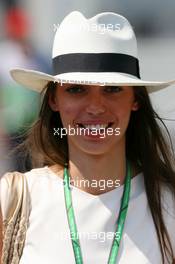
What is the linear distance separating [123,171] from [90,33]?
0.44 meters

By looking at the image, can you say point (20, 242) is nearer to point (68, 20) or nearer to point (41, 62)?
point (68, 20)

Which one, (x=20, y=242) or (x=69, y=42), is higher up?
(x=69, y=42)

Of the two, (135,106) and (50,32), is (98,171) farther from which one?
(50,32)

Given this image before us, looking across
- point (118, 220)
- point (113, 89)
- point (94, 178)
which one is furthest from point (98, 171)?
point (113, 89)

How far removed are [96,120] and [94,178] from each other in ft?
0.69

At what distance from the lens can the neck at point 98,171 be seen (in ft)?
6.66

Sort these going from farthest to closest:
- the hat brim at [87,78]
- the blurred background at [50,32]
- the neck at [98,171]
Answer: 1. the blurred background at [50,32]
2. the neck at [98,171]
3. the hat brim at [87,78]

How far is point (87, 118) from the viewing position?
193 cm

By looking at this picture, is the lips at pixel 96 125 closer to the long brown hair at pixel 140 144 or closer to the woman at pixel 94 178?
the woman at pixel 94 178

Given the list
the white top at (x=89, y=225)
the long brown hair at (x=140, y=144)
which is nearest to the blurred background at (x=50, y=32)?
the long brown hair at (x=140, y=144)

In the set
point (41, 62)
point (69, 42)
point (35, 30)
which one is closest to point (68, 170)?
point (69, 42)

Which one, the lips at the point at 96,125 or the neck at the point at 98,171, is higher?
the lips at the point at 96,125

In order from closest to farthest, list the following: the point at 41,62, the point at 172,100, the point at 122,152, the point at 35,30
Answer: the point at 122,152 < the point at 172,100 < the point at 41,62 < the point at 35,30

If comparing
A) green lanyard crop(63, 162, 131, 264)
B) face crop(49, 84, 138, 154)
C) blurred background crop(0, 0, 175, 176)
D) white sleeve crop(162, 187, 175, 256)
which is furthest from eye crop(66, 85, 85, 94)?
blurred background crop(0, 0, 175, 176)
